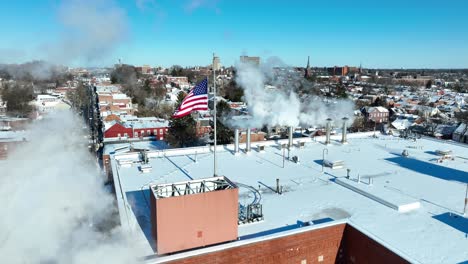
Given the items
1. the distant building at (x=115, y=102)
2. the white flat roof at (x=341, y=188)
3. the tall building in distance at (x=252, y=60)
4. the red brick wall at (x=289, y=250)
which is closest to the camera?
the red brick wall at (x=289, y=250)

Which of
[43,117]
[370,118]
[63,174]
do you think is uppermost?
[43,117]

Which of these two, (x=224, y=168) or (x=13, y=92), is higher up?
(x=13, y=92)

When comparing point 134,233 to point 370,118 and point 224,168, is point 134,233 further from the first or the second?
point 370,118

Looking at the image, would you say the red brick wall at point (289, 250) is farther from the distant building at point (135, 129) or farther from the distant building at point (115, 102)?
the distant building at point (115, 102)

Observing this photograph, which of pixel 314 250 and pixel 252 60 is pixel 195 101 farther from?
pixel 252 60

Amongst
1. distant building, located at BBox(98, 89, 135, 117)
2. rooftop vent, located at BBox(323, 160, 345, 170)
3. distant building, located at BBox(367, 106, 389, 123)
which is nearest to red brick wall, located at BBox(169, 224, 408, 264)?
rooftop vent, located at BBox(323, 160, 345, 170)

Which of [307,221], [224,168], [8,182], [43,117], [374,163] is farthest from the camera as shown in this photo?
[374,163]

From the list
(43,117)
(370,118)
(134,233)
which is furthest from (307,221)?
(370,118)

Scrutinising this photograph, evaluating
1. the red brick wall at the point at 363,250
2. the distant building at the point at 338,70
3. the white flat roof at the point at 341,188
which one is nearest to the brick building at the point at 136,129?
the white flat roof at the point at 341,188

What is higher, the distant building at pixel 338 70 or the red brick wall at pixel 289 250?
the distant building at pixel 338 70
